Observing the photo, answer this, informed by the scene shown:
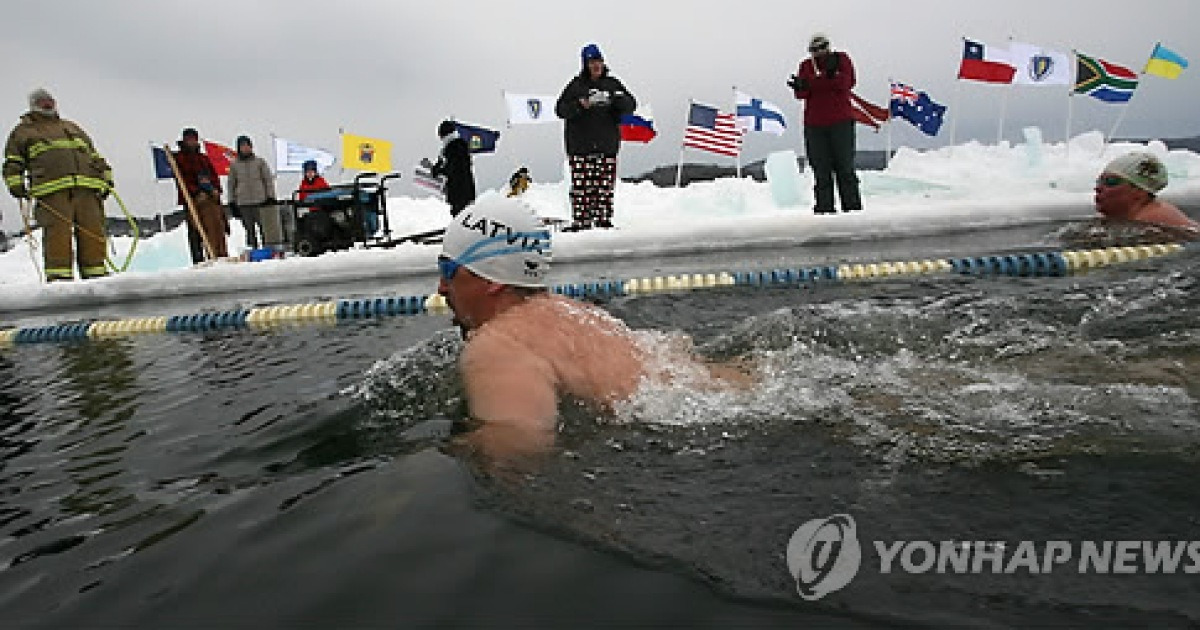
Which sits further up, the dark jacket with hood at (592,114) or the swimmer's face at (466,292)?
the dark jacket with hood at (592,114)

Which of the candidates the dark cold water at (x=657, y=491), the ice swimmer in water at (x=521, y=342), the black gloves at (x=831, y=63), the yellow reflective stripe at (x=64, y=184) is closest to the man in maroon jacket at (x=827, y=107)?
the black gloves at (x=831, y=63)

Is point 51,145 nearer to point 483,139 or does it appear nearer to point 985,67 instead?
point 483,139

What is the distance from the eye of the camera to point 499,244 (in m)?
2.77

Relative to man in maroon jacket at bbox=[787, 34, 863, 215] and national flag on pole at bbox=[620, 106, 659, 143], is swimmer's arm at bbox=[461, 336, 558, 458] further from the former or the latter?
national flag on pole at bbox=[620, 106, 659, 143]

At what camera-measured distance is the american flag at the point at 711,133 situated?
15008 mm

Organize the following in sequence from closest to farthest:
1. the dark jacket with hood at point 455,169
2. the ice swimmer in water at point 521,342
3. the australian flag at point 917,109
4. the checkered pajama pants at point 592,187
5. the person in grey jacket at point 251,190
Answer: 1. the ice swimmer in water at point 521,342
2. the checkered pajama pants at point 592,187
3. the dark jacket with hood at point 455,169
4. the person in grey jacket at point 251,190
5. the australian flag at point 917,109

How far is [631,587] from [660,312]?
3.85m

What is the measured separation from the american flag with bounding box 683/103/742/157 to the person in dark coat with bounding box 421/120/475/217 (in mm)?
6536

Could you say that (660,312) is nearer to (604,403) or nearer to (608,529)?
(604,403)

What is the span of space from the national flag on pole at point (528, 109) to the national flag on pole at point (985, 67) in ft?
28.5

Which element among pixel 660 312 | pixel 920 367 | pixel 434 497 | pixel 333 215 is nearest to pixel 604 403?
pixel 434 497

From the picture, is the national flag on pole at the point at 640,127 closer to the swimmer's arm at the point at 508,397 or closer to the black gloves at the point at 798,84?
the black gloves at the point at 798,84

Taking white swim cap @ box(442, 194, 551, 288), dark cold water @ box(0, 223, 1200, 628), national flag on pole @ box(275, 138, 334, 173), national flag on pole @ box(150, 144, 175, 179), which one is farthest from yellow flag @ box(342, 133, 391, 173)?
white swim cap @ box(442, 194, 551, 288)

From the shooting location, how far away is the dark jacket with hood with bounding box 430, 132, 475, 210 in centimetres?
964
